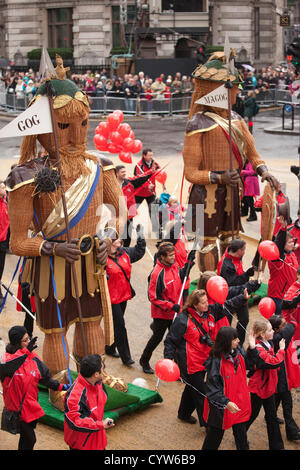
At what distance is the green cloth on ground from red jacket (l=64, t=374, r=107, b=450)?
1.00 meters

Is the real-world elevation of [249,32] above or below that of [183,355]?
above

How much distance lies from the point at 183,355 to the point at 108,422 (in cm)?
143

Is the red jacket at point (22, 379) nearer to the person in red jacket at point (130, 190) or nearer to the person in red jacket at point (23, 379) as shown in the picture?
the person in red jacket at point (23, 379)

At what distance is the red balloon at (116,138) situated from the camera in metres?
11.1

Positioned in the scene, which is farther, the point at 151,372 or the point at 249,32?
the point at 249,32

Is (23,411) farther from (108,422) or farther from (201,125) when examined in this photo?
(201,125)

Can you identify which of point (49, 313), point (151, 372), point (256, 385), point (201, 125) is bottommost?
point (151, 372)

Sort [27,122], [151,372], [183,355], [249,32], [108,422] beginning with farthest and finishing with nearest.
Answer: [249,32]
[151,372]
[183,355]
[27,122]
[108,422]

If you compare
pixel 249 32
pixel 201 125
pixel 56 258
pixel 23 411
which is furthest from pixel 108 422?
pixel 249 32

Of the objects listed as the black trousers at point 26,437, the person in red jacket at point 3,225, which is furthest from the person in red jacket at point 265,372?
the person in red jacket at point 3,225

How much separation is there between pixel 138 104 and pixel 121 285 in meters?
21.5

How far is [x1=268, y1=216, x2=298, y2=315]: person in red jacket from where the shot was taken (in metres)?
8.26

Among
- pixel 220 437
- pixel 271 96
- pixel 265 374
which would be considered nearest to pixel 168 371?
pixel 220 437

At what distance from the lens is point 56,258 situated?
6.70 metres
